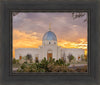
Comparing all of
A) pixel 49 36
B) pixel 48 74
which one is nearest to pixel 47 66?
pixel 48 74

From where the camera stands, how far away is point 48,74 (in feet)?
4.92

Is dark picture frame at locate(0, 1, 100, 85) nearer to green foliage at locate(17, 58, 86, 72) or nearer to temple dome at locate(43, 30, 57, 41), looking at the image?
green foliage at locate(17, 58, 86, 72)

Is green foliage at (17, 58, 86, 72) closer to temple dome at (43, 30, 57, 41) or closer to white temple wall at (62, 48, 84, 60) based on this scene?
white temple wall at (62, 48, 84, 60)

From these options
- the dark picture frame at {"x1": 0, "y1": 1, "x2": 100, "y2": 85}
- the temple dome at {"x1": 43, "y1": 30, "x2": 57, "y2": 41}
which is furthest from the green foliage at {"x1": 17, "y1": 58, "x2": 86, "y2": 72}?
the temple dome at {"x1": 43, "y1": 30, "x2": 57, "y2": 41}

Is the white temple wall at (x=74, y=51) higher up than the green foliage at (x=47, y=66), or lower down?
higher up

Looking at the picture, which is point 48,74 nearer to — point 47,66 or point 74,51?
point 47,66

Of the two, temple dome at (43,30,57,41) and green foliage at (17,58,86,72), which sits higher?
temple dome at (43,30,57,41)

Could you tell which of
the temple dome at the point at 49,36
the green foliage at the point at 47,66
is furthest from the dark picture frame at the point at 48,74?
the temple dome at the point at 49,36

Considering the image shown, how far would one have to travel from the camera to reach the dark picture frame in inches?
57.9

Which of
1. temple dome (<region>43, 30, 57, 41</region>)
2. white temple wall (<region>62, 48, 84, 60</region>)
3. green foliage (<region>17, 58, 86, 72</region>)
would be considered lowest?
green foliage (<region>17, 58, 86, 72</region>)

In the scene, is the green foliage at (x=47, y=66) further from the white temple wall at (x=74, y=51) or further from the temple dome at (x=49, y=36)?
the temple dome at (x=49, y=36)

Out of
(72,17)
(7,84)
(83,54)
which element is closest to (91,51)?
(83,54)

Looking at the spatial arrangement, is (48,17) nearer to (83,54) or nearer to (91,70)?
(83,54)

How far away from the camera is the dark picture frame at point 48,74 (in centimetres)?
147
